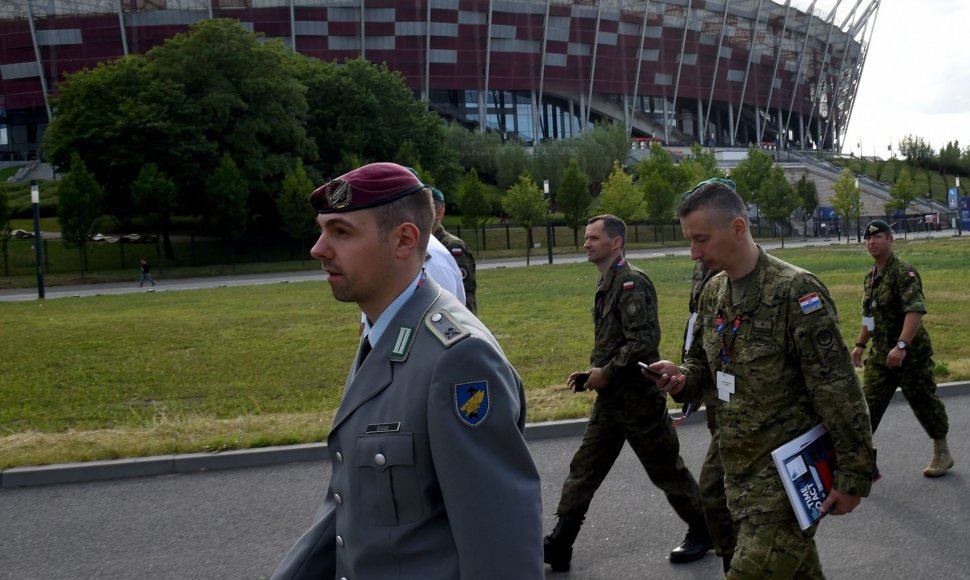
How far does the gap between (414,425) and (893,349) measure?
5.74 m

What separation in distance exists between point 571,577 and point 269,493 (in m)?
2.77

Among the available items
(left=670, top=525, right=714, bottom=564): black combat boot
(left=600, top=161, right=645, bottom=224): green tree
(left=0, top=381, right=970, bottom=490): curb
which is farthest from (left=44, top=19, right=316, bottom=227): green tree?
(left=670, top=525, right=714, bottom=564): black combat boot

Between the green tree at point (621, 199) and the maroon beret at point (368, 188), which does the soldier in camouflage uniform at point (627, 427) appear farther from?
the green tree at point (621, 199)

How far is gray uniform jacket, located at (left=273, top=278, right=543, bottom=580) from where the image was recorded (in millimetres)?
1929

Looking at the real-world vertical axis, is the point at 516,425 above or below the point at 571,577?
above

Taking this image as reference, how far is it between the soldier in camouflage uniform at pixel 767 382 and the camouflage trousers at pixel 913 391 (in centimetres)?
370

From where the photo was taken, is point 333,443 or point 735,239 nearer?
point 333,443

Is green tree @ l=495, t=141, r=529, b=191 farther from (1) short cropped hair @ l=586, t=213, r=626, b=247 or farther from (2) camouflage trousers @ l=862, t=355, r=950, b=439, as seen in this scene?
(1) short cropped hair @ l=586, t=213, r=626, b=247

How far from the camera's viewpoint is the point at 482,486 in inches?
75.9

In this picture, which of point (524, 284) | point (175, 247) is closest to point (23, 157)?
point (175, 247)

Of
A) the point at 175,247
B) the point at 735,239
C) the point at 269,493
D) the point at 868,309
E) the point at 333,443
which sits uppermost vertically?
the point at 735,239

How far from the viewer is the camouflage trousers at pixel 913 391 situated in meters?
6.95

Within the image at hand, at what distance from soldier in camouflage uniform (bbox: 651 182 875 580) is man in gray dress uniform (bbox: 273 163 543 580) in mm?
1631

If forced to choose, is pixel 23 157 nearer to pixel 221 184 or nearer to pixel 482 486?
pixel 221 184
